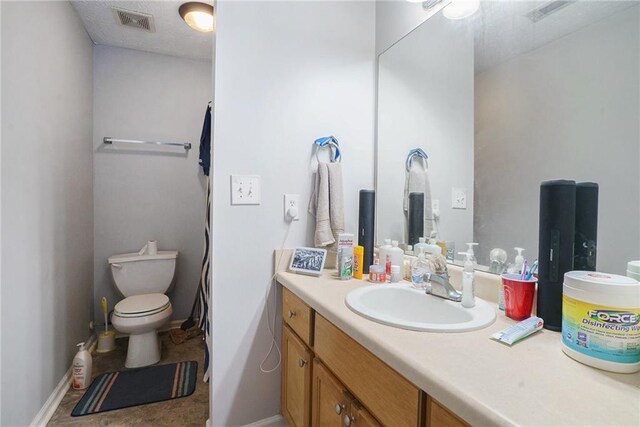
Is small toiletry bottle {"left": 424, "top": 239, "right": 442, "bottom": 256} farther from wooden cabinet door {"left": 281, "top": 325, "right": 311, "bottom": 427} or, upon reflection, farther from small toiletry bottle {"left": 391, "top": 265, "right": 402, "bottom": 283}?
wooden cabinet door {"left": 281, "top": 325, "right": 311, "bottom": 427}

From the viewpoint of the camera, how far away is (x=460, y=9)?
3.85 feet

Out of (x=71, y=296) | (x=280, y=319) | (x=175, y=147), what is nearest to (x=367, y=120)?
(x=280, y=319)

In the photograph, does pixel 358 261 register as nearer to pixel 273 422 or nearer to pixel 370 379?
pixel 370 379

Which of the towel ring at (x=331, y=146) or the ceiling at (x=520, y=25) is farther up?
the ceiling at (x=520, y=25)

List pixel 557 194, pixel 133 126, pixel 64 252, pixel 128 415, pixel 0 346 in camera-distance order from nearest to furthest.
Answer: pixel 557 194, pixel 0 346, pixel 128 415, pixel 64 252, pixel 133 126

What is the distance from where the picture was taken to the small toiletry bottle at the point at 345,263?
1.29m

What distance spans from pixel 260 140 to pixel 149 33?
163 cm

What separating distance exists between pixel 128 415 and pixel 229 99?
1.71 m

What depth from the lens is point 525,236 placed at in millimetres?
938

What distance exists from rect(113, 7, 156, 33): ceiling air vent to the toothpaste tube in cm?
258

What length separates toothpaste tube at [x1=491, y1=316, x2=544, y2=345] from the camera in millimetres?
694

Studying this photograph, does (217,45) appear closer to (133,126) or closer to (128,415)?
(133,126)

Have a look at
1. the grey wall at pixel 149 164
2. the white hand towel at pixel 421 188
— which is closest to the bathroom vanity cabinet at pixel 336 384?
the white hand towel at pixel 421 188

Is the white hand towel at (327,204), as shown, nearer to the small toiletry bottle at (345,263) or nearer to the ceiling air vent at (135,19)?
the small toiletry bottle at (345,263)
